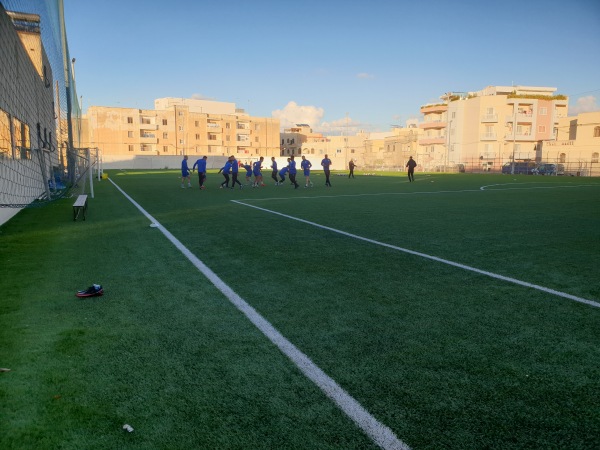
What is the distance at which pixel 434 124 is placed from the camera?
78062 mm

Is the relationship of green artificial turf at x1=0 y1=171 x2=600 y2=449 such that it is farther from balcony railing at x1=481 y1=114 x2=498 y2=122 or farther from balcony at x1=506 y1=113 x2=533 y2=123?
balcony at x1=506 y1=113 x2=533 y2=123

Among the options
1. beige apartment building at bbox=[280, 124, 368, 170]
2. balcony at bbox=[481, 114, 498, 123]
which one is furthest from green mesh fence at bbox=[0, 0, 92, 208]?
beige apartment building at bbox=[280, 124, 368, 170]

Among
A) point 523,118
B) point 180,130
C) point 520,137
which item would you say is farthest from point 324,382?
point 180,130

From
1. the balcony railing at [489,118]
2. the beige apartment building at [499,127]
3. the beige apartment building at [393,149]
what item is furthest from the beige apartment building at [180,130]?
the balcony railing at [489,118]

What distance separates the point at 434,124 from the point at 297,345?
3151 inches

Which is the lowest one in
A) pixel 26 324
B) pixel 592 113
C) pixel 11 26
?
pixel 26 324

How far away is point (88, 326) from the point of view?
4.17 meters

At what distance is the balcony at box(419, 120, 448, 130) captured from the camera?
253ft

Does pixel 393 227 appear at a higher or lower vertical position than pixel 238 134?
lower

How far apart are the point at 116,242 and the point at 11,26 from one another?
761 centimetres

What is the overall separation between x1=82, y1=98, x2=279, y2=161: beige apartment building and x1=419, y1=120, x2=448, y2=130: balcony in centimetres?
3208

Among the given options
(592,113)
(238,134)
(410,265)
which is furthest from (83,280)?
(238,134)

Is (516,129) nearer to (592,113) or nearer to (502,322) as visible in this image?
(592,113)

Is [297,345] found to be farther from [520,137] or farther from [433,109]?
[433,109]
